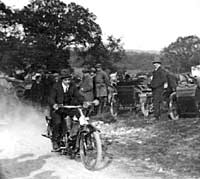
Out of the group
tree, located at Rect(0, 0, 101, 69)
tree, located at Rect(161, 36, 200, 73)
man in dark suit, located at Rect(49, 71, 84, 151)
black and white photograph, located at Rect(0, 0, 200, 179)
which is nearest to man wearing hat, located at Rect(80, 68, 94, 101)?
black and white photograph, located at Rect(0, 0, 200, 179)

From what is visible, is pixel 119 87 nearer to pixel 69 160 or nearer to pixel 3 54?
pixel 69 160

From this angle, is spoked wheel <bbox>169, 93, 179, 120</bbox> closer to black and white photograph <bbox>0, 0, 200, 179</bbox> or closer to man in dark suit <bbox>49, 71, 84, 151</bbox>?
black and white photograph <bbox>0, 0, 200, 179</bbox>

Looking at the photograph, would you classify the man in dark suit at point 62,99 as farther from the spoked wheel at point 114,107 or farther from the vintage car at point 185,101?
the spoked wheel at point 114,107

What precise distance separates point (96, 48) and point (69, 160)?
36468 mm

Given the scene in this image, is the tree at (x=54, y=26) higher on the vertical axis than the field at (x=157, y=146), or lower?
higher

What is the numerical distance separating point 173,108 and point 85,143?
5.20 m

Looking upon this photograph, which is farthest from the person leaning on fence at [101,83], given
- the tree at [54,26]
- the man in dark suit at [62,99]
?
the tree at [54,26]

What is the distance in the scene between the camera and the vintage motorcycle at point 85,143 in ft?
21.1

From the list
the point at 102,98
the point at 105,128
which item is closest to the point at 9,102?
the point at 102,98

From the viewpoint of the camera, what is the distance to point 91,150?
6.64m

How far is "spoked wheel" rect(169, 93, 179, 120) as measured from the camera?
11259 mm

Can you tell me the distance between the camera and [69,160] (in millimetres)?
7215

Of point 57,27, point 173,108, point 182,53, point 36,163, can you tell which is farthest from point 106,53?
point 36,163

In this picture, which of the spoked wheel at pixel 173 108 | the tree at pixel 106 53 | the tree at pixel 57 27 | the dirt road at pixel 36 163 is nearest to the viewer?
the dirt road at pixel 36 163
